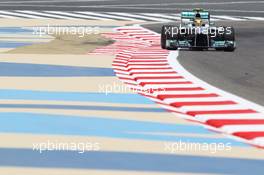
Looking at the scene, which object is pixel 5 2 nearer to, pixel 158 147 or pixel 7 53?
pixel 7 53

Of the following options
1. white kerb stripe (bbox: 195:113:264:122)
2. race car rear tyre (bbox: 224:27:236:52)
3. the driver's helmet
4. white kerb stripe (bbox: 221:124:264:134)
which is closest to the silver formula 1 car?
race car rear tyre (bbox: 224:27:236:52)

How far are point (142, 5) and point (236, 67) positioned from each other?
25.7 meters

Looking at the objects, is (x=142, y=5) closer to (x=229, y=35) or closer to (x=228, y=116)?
(x=229, y=35)

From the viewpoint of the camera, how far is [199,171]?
718cm

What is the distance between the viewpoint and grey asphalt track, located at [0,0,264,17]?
38.7 m

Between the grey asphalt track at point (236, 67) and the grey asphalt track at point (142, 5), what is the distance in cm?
1515

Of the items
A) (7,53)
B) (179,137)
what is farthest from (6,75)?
(179,137)

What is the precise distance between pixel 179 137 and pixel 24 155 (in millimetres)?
2170

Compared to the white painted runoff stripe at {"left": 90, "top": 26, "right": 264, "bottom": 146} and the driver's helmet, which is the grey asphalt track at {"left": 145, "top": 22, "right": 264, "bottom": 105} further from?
the driver's helmet

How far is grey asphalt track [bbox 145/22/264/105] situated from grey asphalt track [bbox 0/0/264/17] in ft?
49.7

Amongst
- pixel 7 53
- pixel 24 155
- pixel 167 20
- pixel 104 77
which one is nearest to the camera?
pixel 24 155

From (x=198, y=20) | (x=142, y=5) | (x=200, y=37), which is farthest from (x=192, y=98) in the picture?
(x=142, y=5)

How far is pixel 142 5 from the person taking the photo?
4162cm

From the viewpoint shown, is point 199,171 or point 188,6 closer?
point 199,171
